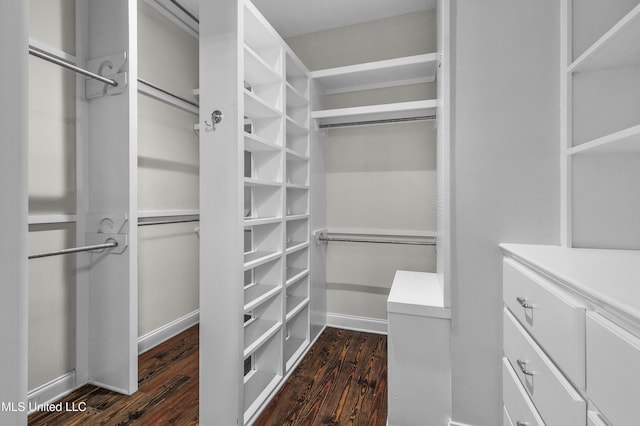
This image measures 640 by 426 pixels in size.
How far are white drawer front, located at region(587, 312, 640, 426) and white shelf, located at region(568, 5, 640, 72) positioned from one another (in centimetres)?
80

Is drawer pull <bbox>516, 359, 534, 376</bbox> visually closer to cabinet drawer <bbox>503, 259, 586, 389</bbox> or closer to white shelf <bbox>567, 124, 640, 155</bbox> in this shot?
cabinet drawer <bbox>503, 259, 586, 389</bbox>

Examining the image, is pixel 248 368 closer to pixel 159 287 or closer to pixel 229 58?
pixel 159 287

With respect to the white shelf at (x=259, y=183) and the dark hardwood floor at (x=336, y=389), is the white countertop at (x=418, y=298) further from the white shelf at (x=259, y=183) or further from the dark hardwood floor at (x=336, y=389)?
the white shelf at (x=259, y=183)

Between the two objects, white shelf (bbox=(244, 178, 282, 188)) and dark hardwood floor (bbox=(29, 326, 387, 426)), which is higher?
white shelf (bbox=(244, 178, 282, 188))

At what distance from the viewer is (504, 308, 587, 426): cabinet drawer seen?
0.67 m

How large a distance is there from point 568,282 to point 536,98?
0.87 meters

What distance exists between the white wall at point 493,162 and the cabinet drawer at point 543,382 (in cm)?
21

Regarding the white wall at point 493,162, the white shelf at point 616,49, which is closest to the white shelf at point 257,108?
the white wall at point 493,162

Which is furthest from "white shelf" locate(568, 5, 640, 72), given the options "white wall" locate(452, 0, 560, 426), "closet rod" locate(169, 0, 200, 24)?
"closet rod" locate(169, 0, 200, 24)

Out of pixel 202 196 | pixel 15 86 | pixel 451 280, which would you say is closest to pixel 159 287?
pixel 202 196

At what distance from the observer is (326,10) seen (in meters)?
2.46

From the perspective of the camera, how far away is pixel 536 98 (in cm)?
124

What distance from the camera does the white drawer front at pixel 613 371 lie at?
506 millimetres

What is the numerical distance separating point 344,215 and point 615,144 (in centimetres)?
186
